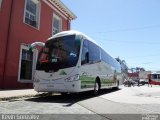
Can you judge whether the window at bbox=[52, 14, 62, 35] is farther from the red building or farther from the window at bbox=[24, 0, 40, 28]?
the window at bbox=[24, 0, 40, 28]

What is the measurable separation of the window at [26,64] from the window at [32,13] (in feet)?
7.29

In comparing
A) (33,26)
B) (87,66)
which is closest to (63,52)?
(87,66)

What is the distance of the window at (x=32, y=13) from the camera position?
58.2 feet

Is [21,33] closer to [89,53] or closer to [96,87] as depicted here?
[89,53]

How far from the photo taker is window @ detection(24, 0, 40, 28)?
1774 centimetres

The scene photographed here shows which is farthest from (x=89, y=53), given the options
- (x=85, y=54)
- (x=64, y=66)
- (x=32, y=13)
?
(x=32, y=13)

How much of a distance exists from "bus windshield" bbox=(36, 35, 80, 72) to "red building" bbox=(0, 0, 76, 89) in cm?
431

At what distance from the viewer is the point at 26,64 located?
17.6 metres

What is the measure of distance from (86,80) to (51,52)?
85.1 inches

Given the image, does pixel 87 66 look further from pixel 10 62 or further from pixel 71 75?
pixel 10 62

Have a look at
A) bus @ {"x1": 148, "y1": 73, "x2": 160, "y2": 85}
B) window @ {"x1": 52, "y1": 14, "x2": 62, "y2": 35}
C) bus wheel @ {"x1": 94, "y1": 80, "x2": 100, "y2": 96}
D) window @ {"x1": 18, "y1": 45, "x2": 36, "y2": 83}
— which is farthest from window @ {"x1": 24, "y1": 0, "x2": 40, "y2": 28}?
bus @ {"x1": 148, "y1": 73, "x2": 160, "y2": 85}

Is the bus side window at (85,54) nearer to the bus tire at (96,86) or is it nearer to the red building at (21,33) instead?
the bus tire at (96,86)

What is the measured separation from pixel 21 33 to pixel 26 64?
93.7 inches

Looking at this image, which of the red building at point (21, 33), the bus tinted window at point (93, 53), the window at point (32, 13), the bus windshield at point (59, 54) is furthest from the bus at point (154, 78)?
the bus windshield at point (59, 54)
